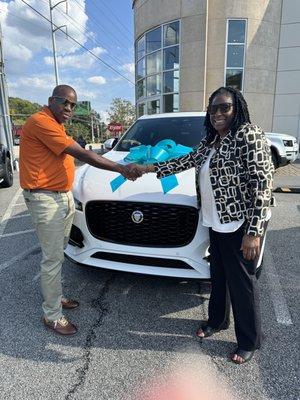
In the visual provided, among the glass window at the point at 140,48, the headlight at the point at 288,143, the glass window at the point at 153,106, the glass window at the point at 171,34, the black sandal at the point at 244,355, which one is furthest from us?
the glass window at the point at 140,48

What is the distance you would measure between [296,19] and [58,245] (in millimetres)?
17239

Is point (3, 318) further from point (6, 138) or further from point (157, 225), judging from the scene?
point (6, 138)

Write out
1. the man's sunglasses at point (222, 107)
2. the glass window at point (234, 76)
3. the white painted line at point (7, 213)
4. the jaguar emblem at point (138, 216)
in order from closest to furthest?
the man's sunglasses at point (222, 107) < the jaguar emblem at point (138, 216) < the white painted line at point (7, 213) < the glass window at point (234, 76)

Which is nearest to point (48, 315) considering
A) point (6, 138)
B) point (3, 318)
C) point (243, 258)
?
point (3, 318)

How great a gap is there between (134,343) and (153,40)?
1793cm

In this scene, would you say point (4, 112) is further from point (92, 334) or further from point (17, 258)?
point (92, 334)

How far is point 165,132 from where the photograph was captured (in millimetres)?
4719

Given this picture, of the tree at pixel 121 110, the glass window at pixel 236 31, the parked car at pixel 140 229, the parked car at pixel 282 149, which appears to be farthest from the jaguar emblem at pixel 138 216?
the tree at pixel 121 110

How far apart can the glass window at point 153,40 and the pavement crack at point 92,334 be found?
16.5 m

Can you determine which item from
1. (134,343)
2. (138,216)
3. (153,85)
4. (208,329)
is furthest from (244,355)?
(153,85)

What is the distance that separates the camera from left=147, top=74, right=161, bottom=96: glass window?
18.0 meters

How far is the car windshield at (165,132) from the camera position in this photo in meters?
4.51

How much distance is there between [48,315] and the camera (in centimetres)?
286

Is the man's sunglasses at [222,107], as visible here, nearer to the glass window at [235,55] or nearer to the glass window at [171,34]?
the glass window at [235,55]
